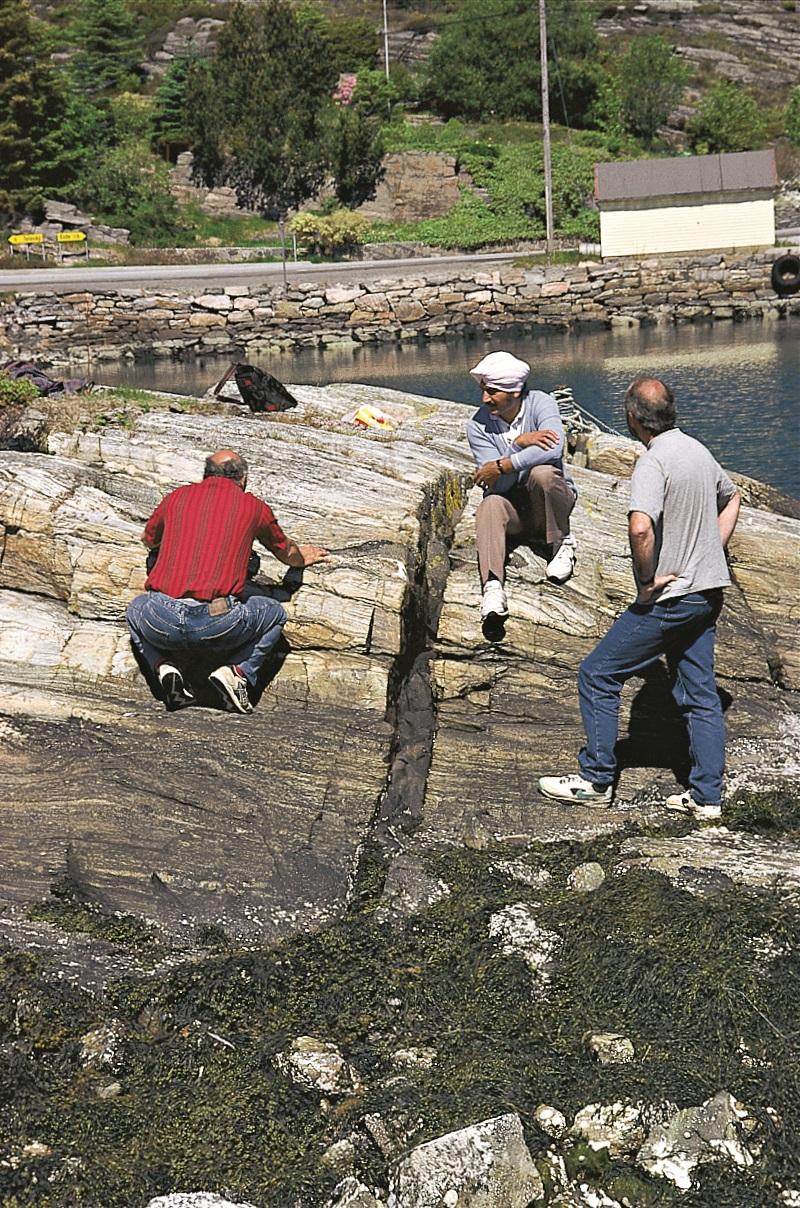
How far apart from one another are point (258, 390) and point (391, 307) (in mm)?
40635

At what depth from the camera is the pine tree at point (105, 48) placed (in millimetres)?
78750

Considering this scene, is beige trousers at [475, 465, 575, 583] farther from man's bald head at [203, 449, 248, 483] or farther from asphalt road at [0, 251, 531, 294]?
asphalt road at [0, 251, 531, 294]

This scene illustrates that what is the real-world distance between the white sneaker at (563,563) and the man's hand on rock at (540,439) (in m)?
0.92

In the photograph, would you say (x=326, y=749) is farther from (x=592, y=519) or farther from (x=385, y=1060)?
(x=592, y=519)

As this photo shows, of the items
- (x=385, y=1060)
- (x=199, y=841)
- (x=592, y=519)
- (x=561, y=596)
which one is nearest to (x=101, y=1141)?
(x=385, y=1060)

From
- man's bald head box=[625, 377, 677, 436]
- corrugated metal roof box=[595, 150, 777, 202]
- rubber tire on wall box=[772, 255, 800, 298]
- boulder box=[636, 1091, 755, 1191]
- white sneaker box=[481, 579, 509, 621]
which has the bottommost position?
boulder box=[636, 1091, 755, 1191]

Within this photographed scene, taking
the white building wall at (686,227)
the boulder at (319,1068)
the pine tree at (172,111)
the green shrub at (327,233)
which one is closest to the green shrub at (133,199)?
the pine tree at (172,111)

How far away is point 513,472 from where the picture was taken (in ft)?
34.3

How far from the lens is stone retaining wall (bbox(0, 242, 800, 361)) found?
178 feet

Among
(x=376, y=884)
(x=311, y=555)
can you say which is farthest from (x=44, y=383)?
(x=376, y=884)

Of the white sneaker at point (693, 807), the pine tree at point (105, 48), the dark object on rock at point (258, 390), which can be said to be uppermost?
the pine tree at point (105, 48)

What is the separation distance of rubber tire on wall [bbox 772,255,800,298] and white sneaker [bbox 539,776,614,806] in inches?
1966

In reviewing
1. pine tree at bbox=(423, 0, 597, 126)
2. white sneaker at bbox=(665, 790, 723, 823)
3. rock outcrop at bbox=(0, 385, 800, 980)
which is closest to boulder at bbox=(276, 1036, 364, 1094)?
rock outcrop at bbox=(0, 385, 800, 980)

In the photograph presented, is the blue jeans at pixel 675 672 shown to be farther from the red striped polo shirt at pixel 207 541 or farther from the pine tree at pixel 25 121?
the pine tree at pixel 25 121
